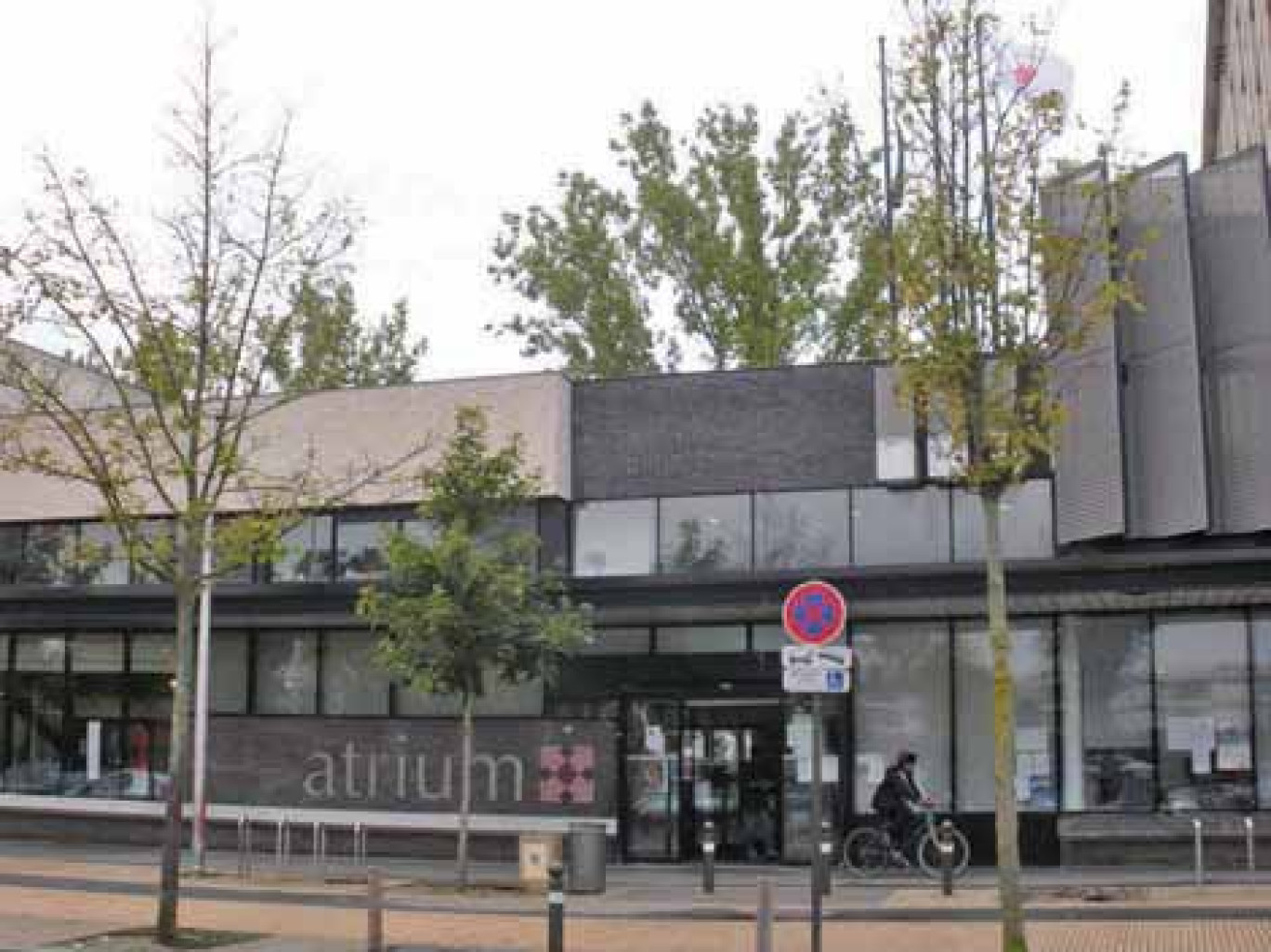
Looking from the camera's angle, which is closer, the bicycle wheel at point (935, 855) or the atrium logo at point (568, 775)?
the bicycle wheel at point (935, 855)

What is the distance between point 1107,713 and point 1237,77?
993 inches

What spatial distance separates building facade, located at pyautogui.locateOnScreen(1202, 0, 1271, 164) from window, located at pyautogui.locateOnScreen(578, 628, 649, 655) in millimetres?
13453

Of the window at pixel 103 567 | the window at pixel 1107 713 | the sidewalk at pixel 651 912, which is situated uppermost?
the window at pixel 103 567

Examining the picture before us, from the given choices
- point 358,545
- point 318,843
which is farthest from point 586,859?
point 358,545

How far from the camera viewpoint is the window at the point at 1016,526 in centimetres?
2169

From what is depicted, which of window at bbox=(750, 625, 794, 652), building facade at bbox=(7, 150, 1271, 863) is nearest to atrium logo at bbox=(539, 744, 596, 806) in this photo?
building facade at bbox=(7, 150, 1271, 863)

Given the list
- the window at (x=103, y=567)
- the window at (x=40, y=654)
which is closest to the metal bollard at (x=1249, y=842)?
the window at (x=103, y=567)

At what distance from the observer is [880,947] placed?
1448 centimetres

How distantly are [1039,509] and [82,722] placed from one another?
15722 mm

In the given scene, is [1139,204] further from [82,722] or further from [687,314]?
[687,314]

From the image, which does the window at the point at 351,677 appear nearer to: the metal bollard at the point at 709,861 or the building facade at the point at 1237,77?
the metal bollard at the point at 709,861

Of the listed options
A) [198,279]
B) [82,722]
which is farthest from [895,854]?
[82,722]

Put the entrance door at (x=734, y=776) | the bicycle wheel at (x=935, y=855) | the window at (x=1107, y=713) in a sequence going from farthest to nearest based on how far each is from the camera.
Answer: the entrance door at (x=734, y=776)
the window at (x=1107, y=713)
the bicycle wheel at (x=935, y=855)

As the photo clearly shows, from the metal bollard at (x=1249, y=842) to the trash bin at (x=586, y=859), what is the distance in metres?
7.55
